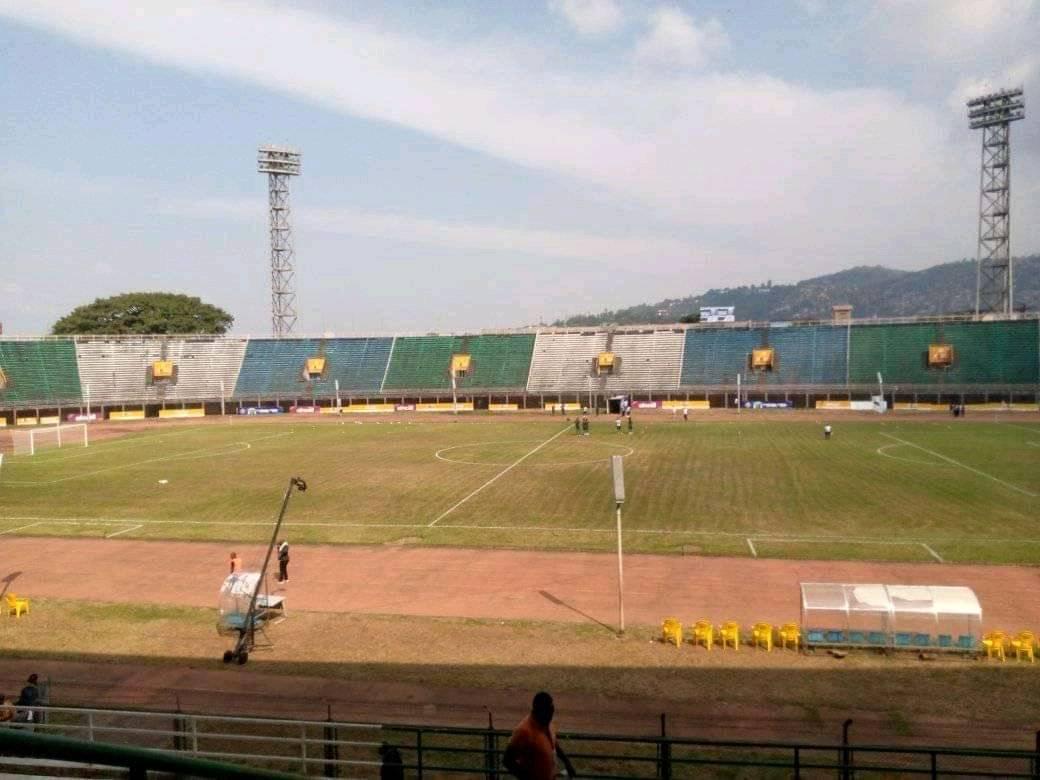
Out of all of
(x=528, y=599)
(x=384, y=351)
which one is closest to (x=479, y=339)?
(x=384, y=351)

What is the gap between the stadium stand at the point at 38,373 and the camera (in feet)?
260

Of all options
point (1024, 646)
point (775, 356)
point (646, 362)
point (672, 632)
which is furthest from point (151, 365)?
point (1024, 646)

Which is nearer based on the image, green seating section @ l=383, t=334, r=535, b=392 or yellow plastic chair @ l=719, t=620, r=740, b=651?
yellow plastic chair @ l=719, t=620, r=740, b=651

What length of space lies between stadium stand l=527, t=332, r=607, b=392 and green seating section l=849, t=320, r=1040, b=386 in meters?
27.6

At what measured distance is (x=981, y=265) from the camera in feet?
319

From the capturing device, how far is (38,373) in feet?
269

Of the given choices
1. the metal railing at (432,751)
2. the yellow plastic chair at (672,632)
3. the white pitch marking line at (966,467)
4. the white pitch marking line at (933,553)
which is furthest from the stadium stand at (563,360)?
the metal railing at (432,751)

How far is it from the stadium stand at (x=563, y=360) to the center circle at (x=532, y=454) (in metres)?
31.1

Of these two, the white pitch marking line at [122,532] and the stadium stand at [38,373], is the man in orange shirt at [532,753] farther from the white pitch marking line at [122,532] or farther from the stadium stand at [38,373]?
the stadium stand at [38,373]

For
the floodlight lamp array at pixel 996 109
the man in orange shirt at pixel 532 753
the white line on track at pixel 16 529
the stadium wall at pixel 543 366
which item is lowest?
the white line on track at pixel 16 529

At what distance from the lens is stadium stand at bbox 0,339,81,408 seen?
79250 millimetres

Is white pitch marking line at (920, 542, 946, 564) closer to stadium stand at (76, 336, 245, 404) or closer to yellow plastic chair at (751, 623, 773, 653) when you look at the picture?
yellow plastic chair at (751, 623, 773, 653)

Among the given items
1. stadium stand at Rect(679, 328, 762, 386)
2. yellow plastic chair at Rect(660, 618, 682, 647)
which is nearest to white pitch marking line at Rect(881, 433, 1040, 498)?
yellow plastic chair at Rect(660, 618, 682, 647)

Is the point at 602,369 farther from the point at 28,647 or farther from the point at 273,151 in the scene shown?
the point at 28,647
